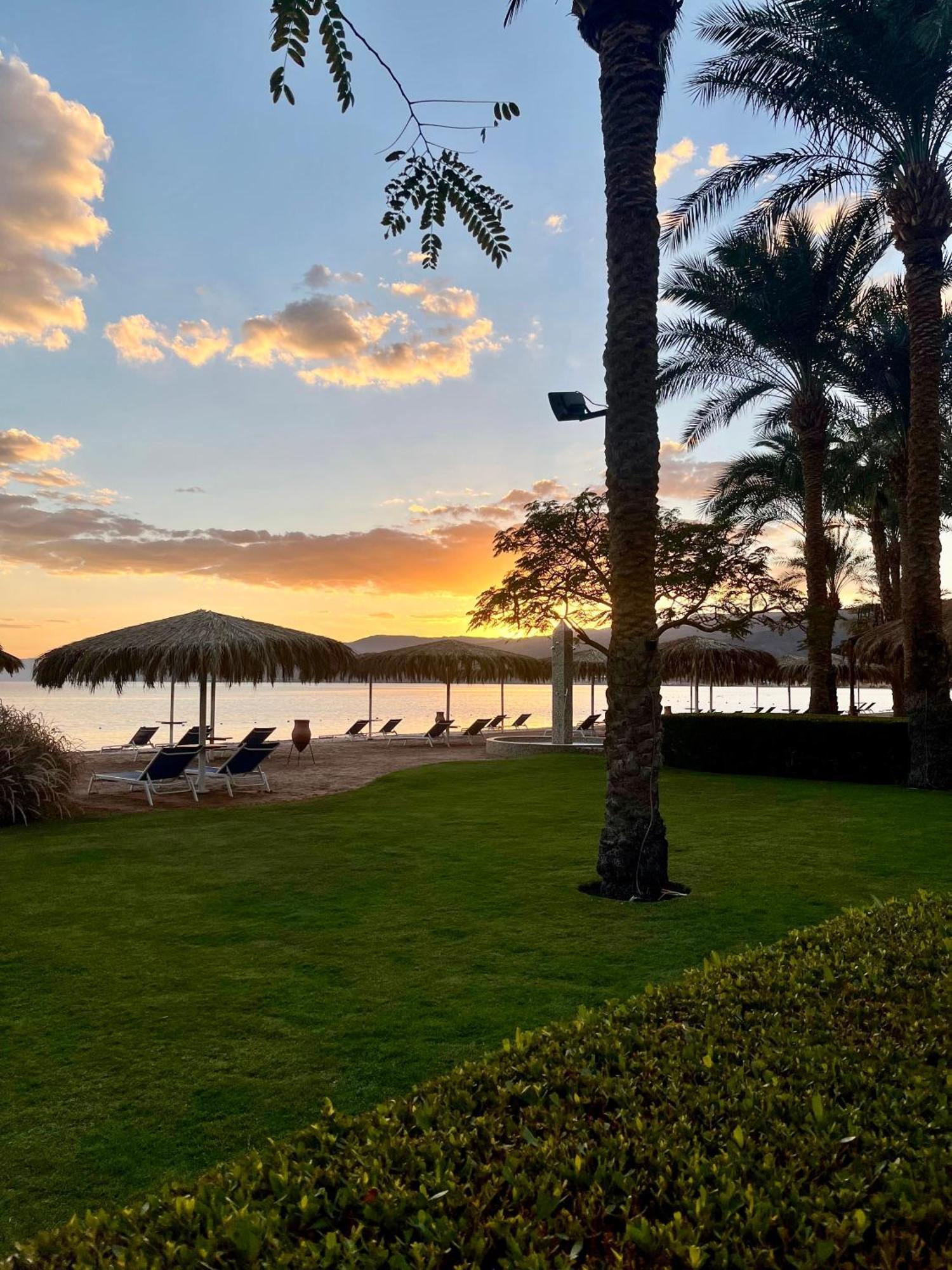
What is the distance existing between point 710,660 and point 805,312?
1361cm

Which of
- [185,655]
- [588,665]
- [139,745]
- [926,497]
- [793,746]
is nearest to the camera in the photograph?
[926,497]

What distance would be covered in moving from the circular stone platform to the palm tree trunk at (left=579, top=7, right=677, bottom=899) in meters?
12.6

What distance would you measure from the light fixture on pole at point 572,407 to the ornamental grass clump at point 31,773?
806 cm

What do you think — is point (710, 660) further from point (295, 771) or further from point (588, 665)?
point (295, 771)

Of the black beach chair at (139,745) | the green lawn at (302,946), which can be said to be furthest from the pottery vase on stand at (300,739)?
the green lawn at (302,946)

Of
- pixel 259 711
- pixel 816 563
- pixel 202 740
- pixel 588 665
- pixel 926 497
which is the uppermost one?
pixel 926 497

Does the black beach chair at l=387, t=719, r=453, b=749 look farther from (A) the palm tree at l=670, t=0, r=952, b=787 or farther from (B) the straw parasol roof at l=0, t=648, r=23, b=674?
(A) the palm tree at l=670, t=0, r=952, b=787

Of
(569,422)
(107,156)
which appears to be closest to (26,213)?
(107,156)

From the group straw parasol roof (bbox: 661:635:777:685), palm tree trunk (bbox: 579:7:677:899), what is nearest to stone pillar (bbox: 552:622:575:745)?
straw parasol roof (bbox: 661:635:777:685)

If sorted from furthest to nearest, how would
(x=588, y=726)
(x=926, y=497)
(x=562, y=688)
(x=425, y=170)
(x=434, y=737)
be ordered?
(x=588, y=726)
(x=434, y=737)
(x=562, y=688)
(x=926, y=497)
(x=425, y=170)

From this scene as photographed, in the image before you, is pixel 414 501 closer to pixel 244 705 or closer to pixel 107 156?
pixel 107 156

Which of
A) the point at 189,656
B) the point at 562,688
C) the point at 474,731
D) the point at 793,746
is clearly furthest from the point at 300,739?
the point at 793,746

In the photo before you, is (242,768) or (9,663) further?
(9,663)

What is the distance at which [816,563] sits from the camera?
59.3 ft
